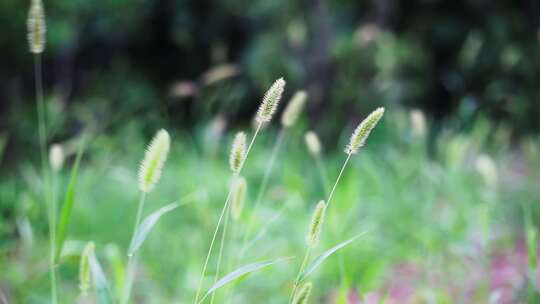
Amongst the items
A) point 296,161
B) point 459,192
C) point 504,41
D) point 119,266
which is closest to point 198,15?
point 504,41

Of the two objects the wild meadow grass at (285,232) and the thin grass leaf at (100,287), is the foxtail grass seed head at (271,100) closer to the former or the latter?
the wild meadow grass at (285,232)

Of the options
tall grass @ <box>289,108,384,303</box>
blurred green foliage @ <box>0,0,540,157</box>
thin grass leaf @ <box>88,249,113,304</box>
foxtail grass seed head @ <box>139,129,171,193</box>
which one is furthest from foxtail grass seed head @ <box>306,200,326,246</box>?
blurred green foliage @ <box>0,0,540,157</box>

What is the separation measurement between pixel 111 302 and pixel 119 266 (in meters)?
0.37

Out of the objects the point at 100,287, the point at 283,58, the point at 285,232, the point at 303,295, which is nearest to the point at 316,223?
the point at 303,295

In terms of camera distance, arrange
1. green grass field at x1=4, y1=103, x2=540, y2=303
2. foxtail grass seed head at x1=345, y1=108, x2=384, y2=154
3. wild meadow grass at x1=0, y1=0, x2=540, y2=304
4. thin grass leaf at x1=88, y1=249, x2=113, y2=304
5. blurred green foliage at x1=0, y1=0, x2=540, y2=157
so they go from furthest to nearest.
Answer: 1. blurred green foliage at x1=0, y1=0, x2=540, y2=157
2. green grass field at x1=4, y1=103, x2=540, y2=303
3. wild meadow grass at x1=0, y1=0, x2=540, y2=304
4. thin grass leaf at x1=88, y1=249, x2=113, y2=304
5. foxtail grass seed head at x1=345, y1=108, x2=384, y2=154

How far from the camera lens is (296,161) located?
3.75 metres

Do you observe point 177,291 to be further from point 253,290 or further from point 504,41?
point 504,41

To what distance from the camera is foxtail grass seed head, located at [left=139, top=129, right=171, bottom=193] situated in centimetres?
88

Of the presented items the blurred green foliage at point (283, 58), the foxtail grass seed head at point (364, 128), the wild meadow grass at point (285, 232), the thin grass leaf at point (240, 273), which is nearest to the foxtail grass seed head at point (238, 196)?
the wild meadow grass at point (285, 232)

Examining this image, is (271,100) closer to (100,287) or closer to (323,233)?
(100,287)

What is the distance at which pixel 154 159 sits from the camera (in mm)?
892

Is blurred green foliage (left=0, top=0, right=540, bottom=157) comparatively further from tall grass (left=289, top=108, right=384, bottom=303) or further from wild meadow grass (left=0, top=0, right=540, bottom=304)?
tall grass (left=289, top=108, right=384, bottom=303)

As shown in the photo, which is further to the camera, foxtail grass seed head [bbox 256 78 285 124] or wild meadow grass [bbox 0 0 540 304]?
wild meadow grass [bbox 0 0 540 304]

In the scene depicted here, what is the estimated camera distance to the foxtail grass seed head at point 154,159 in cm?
88
